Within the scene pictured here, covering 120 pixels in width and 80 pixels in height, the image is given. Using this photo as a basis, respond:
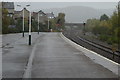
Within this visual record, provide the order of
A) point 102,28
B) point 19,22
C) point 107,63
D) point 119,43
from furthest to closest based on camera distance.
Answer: point 19,22, point 102,28, point 119,43, point 107,63

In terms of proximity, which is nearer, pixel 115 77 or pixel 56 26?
pixel 115 77

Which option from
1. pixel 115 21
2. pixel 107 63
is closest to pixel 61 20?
pixel 115 21

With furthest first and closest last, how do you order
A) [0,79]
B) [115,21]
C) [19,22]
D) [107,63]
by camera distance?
1. [19,22]
2. [115,21]
3. [107,63]
4. [0,79]

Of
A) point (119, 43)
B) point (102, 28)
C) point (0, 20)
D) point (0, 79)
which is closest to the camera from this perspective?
point (0, 79)

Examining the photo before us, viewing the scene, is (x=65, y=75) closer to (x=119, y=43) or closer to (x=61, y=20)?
(x=119, y=43)

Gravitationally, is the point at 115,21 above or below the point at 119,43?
above

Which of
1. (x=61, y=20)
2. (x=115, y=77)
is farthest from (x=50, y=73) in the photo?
(x=61, y=20)

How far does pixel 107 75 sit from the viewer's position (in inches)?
487

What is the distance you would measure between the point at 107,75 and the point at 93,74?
0.58 m

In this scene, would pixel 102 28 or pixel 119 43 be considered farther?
pixel 102 28

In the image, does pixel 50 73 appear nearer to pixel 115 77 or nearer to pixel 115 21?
pixel 115 77

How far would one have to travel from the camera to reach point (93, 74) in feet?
41.4

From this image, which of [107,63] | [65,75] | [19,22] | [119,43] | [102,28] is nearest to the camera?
[65,75]

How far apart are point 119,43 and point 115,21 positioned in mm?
7965
